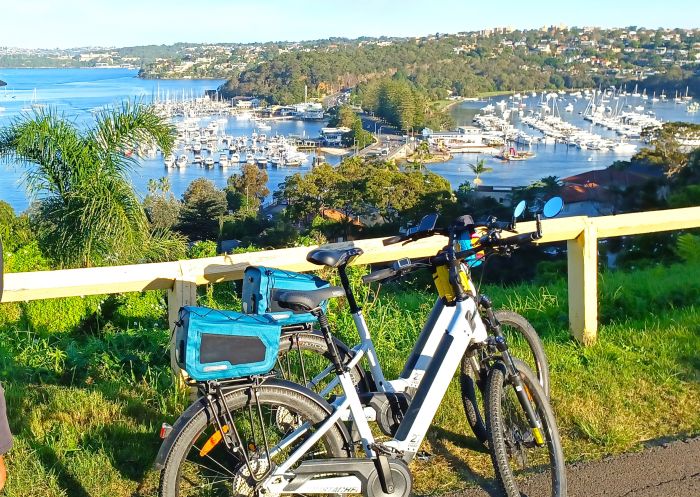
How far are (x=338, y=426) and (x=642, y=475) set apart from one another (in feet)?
A: 4.67

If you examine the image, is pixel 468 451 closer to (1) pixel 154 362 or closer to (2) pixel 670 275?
(1) pixel 154 362

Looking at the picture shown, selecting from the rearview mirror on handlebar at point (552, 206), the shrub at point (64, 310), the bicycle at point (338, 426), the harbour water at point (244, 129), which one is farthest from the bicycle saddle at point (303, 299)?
the harbour water at point (244, 129)

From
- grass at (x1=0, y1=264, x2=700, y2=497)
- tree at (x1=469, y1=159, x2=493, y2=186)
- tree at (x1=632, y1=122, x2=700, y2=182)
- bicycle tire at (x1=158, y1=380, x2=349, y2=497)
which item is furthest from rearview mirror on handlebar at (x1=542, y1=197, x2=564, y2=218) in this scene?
tree at (x1=469, y1=159, x2=493, y2=186)

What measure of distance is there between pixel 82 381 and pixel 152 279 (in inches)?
40.2

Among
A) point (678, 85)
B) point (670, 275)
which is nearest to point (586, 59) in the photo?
point (678, 85)

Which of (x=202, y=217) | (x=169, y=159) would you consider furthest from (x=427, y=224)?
(x=202, y=217)

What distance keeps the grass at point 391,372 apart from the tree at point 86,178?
7792mm

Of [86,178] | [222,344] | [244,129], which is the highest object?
[222,344]

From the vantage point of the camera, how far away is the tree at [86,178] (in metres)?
13.5

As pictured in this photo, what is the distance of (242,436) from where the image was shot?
2904 millimetres

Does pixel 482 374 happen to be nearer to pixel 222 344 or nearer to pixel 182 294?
pixel 222 344

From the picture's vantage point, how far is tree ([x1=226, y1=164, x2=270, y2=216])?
4872 centimetres

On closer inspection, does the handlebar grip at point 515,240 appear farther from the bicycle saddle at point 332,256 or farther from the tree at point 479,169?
the tree at point 479,169

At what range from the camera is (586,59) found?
133 m
